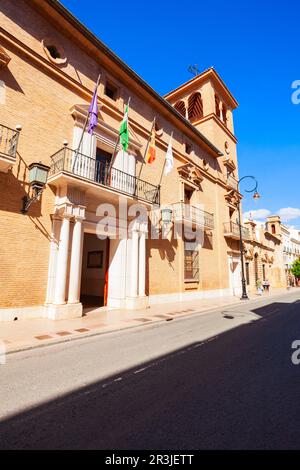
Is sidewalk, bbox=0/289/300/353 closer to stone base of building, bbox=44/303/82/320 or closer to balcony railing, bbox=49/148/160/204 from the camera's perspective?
stone base of building, bbox=44/303/82/320

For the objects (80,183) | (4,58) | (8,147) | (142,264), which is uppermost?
(4,58)

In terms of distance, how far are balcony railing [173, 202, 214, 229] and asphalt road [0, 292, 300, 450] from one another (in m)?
10.0

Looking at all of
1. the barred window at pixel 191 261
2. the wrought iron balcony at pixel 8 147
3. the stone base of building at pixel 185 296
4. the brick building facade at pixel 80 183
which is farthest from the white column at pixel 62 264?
the barred window at pixel 191 261

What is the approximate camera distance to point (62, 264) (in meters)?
8.81

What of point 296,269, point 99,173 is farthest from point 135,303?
point 296,269

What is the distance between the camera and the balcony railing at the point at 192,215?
15031mm

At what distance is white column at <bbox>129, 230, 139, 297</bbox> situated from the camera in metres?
11.5

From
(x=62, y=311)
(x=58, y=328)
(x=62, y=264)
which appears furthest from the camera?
(x=62, y=264)

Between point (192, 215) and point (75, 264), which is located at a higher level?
point (192, 215)

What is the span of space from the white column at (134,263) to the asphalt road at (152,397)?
5.71 m

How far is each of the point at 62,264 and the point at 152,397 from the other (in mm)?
6517

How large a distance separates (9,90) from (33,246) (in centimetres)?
557

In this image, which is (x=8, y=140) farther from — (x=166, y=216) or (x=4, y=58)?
(x=166, y=216)

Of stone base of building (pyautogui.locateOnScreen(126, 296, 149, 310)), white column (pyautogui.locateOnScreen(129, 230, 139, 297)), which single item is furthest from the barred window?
white column (pyautogui.locateOnScreen(129, 230, 139, 297))
